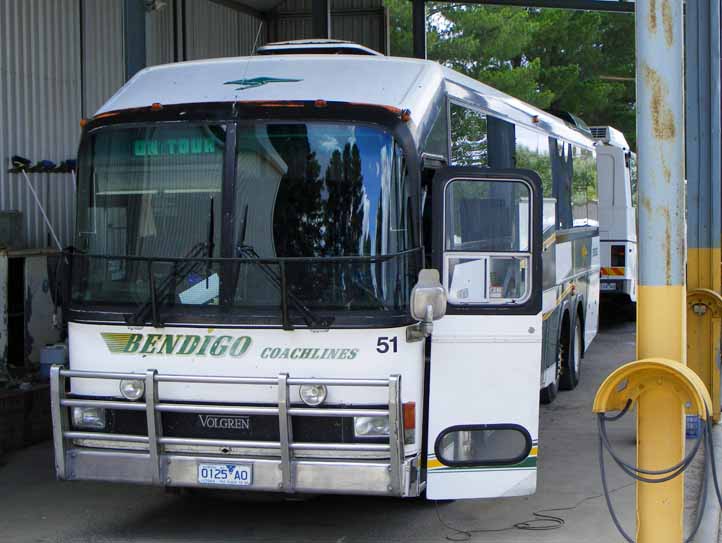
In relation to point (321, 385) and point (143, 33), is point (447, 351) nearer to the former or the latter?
point (321, 385)

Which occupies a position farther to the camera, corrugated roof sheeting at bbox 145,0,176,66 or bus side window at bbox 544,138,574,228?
corrugated roof sheeting at bbox 145,0,176,66

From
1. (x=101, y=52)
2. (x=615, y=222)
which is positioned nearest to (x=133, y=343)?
(x=101, y=52)

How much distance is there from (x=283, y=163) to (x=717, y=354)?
636 cm

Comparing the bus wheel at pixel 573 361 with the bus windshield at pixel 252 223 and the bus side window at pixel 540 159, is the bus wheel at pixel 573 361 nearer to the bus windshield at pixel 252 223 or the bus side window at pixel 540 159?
the bus side window at pixel 540 159

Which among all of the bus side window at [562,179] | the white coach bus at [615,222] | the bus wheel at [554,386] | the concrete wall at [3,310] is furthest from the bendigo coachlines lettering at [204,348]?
the white coach bus at [615,222]

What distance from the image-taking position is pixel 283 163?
6.92 m

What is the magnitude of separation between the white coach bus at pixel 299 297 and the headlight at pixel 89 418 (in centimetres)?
1

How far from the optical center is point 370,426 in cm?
668

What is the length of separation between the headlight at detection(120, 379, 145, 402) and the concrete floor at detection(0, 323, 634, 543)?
1225 millimetres

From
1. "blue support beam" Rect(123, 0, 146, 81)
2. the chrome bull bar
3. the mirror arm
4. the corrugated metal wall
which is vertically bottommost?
the chrome bull bar

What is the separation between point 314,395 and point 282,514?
1.91 m

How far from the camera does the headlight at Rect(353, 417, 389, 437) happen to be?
6.65 meters

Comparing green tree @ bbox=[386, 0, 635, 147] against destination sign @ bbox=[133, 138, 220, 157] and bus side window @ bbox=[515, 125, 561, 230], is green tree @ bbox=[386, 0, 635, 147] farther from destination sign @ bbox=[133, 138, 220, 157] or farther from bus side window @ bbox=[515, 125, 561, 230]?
destination sign @ bbox=[133, 138, 220, 157]

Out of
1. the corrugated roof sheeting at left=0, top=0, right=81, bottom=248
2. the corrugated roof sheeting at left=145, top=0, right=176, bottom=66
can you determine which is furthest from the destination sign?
the corrugated roof sheeting at left=145, top=0, right=176, bottom=66
